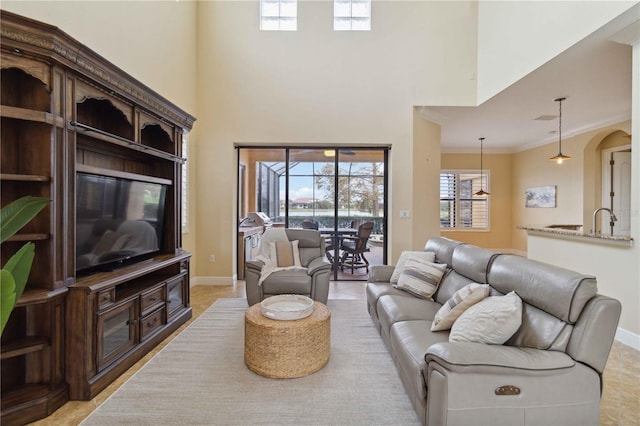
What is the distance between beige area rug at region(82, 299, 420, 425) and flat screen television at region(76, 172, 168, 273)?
3.08 feet

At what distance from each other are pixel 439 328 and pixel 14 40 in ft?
10.3

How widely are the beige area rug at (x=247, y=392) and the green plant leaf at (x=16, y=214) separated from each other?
1.30 meters

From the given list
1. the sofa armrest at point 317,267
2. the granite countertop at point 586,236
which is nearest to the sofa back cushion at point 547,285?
the granite countertop at point 586,236

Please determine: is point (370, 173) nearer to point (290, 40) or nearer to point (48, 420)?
point (290, 40)

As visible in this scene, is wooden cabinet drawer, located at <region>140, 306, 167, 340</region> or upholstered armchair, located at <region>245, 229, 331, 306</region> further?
upholstered armchair, located at <region>245, 229, 331, 306</region>

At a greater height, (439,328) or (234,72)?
(234,72)

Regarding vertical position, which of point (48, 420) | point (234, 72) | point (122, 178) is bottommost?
point (48, 420)

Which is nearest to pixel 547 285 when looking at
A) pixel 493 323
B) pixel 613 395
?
pixel 493 323

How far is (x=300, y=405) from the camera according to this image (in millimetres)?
1972

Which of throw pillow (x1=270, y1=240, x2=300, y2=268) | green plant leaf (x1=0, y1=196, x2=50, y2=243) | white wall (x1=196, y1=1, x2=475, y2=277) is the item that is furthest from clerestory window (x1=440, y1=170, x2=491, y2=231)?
green plant leaf (x1=0, y1=196, x2=50, y2=243)

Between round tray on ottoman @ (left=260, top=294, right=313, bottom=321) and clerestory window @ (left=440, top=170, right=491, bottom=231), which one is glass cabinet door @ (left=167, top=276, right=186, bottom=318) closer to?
round tray on ottoman @ (left=260, top=294, right=313, bottom=321)

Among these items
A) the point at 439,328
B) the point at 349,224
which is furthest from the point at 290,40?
the point at 439,328

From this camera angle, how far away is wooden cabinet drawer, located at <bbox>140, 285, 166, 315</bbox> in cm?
268

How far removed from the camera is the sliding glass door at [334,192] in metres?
5.38
